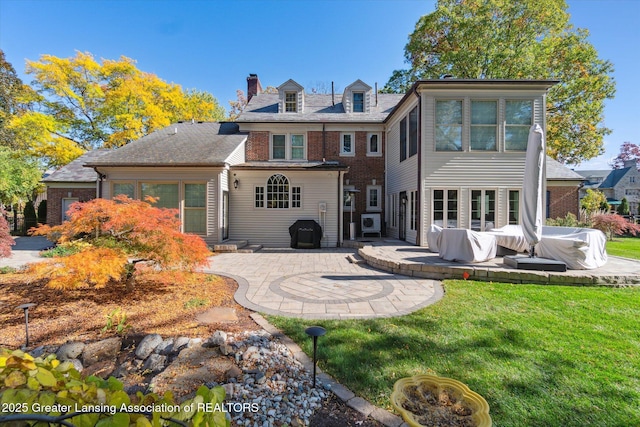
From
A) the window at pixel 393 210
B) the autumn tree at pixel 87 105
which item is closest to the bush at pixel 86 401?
the window at pixel 393 210

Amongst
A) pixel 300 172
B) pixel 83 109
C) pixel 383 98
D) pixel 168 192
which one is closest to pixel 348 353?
pixel 300 172

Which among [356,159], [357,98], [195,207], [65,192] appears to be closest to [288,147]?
[356,159]

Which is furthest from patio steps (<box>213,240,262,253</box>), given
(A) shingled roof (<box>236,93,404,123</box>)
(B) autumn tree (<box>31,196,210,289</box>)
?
(A) shingled roof (<box>236,93,404,123</box>)

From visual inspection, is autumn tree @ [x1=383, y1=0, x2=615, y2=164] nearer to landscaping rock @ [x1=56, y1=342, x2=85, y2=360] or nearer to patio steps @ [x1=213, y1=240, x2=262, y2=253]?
patio steps @ [x1=213, y1=240, x2=262, y2=253]

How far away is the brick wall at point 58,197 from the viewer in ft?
49.9

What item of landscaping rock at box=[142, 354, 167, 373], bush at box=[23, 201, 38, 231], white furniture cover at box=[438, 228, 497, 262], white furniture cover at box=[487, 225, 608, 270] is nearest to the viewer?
landscaping rock at box=[142, 354, 167, 373]

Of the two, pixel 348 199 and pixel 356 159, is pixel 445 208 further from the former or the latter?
pixel 356 159

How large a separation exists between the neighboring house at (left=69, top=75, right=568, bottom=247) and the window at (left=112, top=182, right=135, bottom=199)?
41 mm

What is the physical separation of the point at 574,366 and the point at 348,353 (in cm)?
238

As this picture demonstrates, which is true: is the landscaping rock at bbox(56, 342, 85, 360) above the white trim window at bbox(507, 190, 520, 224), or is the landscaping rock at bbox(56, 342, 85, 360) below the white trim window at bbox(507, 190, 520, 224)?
below

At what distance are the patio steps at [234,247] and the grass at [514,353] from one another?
6677 millimetres

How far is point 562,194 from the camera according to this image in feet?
49.4

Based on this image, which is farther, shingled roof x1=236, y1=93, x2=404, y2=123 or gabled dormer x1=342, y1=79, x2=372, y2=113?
gabled dormer x1=342, y1=79, x2=372, y2=113

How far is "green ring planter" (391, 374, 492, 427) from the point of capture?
1.89 meters
